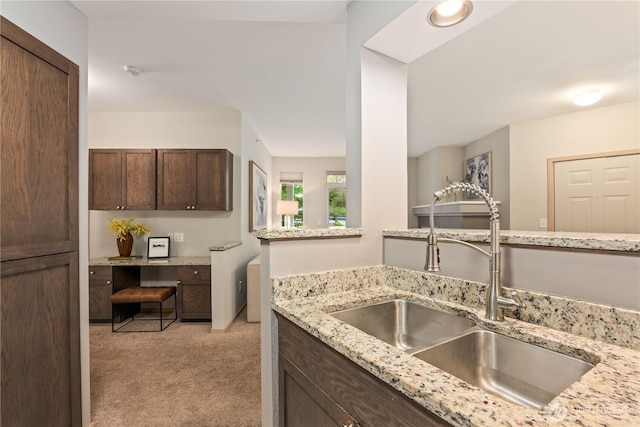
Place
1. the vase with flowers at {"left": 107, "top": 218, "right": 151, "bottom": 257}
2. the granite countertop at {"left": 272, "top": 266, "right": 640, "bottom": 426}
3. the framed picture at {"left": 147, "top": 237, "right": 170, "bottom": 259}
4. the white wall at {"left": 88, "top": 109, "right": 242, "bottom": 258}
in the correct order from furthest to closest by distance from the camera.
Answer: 1. the white wall at {"left": 88, "top": 109, "right": 242, "bottom": 258}
2. the framed picture at {"left": 147, "top": 237, "right": 170, "bottom": 259}
3. the vase with flowers at {"left": 107, "top": 218, "right": 151, "bottom": 257}
4. the granite countertop at {"left": 272, "top": 266, "right": 640, "bottom": 426}

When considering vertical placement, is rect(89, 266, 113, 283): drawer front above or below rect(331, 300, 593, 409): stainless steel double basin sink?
below

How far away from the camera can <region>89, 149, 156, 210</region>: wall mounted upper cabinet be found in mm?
3396

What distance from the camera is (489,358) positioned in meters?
0.92

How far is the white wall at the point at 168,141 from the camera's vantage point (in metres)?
3.66

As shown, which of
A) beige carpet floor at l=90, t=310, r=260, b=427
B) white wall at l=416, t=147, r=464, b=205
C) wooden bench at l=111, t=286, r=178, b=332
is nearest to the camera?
beige carpet floor at l=90, t=310, r=260, b=427

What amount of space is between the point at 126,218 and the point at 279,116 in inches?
93.5

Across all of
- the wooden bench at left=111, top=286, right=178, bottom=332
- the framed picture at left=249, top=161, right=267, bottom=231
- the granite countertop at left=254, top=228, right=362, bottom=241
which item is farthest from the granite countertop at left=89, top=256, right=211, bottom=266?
the granite countertop at left=254, top=228, right=362, bottom=241

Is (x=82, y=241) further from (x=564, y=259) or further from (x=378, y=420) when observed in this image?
(x=564, y=259)

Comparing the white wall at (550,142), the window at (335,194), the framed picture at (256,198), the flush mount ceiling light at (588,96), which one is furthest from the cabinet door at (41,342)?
the window at (335,194)

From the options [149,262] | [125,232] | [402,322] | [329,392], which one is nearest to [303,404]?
[329,392]

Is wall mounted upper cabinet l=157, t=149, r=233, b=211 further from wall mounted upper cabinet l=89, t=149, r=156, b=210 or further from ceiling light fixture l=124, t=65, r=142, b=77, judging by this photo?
ceiling light fixture l=124, t=65, r=142, b=77

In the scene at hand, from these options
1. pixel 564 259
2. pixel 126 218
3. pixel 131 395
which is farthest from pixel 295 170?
pixel 564 259

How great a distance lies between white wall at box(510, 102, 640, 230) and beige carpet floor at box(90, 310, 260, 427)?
13.7ft

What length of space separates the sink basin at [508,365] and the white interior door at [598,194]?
158 inches
